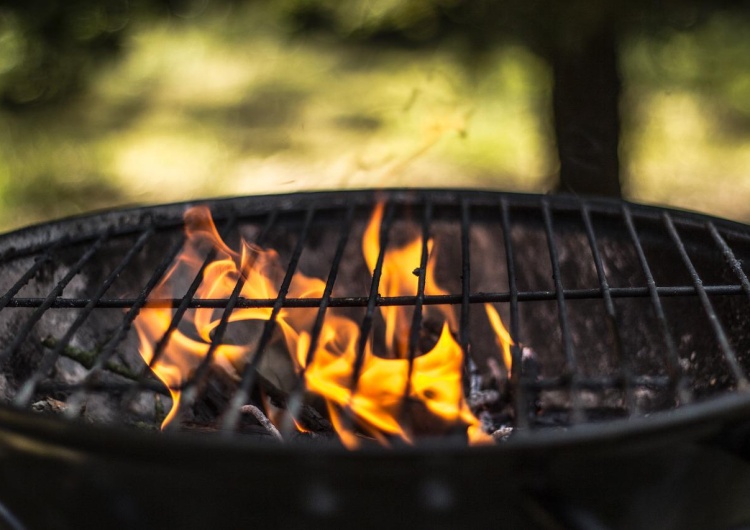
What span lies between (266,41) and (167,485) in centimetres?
400

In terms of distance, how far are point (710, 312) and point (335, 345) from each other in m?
0.74

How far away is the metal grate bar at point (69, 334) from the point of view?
3.65ft

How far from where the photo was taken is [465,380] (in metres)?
1.65

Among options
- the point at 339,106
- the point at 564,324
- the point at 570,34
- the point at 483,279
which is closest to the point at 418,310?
the point at 564,324

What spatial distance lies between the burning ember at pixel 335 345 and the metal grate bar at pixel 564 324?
122mm

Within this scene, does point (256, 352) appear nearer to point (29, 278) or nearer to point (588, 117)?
point (29, 278)

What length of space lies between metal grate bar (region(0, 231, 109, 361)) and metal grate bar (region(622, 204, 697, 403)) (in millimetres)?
975

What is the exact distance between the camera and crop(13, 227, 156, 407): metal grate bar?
43.8 inches

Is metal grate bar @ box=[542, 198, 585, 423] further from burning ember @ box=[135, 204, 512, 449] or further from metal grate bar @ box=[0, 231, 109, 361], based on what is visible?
metal grate bar @ box=[0, 231, 109, 361]

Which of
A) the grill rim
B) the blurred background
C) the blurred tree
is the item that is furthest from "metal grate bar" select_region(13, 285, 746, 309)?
the blurred background

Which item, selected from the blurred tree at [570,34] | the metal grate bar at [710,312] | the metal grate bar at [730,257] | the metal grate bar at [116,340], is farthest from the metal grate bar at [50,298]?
the blurred tree at [570,34]

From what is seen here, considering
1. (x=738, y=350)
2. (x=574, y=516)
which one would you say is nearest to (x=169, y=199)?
(x=738, y=350)

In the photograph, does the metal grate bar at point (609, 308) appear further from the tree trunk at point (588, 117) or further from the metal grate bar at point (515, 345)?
the tree trunk at point (588, 117)

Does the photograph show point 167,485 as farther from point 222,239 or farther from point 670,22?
point 670,22
